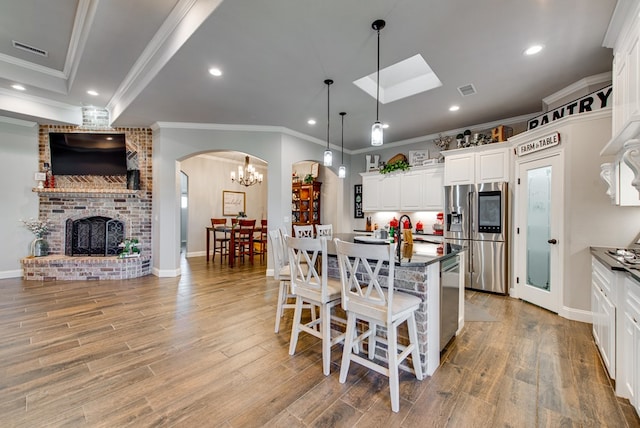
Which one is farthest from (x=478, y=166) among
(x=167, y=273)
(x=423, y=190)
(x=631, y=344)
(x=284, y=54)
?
(x=167, y=273)

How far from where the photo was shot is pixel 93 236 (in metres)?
5.36

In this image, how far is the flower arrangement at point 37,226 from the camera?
4.95 metres

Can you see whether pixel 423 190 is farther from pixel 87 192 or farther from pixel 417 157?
pixel 87 192

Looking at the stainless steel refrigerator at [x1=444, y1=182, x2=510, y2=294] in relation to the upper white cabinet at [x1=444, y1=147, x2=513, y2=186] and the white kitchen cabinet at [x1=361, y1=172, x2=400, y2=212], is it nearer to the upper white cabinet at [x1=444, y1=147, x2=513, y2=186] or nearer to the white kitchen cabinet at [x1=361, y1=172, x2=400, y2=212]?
the upper white cabinet at [x1=444, y1=147, x2=513, y2=186]

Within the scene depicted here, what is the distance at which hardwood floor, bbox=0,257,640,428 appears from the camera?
165 cm

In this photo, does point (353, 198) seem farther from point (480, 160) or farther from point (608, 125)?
point (608, 125)

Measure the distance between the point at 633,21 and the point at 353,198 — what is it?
5400 mm

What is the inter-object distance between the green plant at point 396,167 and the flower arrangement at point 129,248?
5.42 meters

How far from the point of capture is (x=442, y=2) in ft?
7.04

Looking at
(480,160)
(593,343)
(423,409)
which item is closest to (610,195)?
(593,343)

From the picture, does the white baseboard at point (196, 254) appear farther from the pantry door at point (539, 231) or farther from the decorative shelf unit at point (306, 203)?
the pantry door at point (539, 231)

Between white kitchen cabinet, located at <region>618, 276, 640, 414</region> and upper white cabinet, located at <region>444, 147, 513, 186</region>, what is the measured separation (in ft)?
9.25

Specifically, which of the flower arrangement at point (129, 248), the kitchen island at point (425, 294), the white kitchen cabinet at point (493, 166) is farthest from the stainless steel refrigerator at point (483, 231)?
the flower arrangement at point (129, 248)

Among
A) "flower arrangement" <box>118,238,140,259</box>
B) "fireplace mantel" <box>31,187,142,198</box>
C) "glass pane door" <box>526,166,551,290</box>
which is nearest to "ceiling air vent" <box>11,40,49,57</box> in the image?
"fireplace mantel" <box>31,187,142,198</box>
